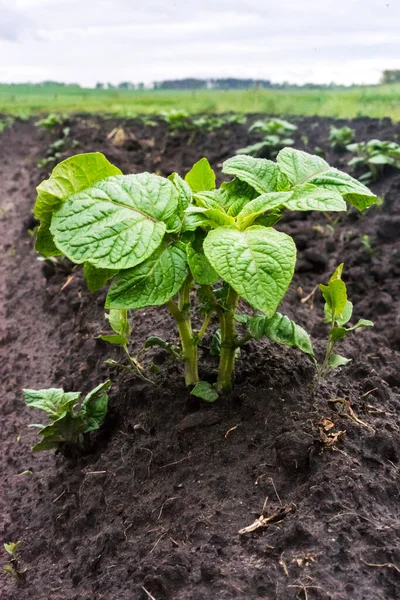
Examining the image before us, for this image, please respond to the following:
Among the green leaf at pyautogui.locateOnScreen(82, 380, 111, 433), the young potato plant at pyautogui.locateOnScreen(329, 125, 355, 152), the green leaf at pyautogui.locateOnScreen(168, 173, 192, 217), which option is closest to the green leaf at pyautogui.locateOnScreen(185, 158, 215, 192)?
the green leaf at pyautogui.locateOnScreen(168, 173, 192, 217)

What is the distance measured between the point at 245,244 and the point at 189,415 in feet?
2.07

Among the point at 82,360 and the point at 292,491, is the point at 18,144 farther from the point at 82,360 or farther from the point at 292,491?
the point at 292,491

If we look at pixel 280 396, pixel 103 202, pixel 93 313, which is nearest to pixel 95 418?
pixel 280 396

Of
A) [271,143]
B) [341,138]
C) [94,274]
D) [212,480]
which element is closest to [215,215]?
[94,274]

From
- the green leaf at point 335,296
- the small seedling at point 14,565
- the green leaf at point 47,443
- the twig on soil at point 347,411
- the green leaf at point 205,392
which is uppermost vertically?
the green leaf at point 335,296

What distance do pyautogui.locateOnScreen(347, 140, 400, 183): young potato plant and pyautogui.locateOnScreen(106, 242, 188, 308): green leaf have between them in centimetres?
257

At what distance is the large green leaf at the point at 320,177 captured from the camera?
1.53m

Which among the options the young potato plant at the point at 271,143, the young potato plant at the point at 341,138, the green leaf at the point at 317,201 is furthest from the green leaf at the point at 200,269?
the young potato plant at the point at 341,138

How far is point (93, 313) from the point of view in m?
2.73

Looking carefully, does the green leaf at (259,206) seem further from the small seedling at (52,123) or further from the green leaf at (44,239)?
the small seedling at (52,123)

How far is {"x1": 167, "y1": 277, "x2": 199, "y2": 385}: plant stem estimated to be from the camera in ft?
5.32

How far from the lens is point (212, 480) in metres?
1.52

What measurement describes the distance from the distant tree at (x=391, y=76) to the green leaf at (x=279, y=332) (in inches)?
130

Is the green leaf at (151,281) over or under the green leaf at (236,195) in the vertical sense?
under
